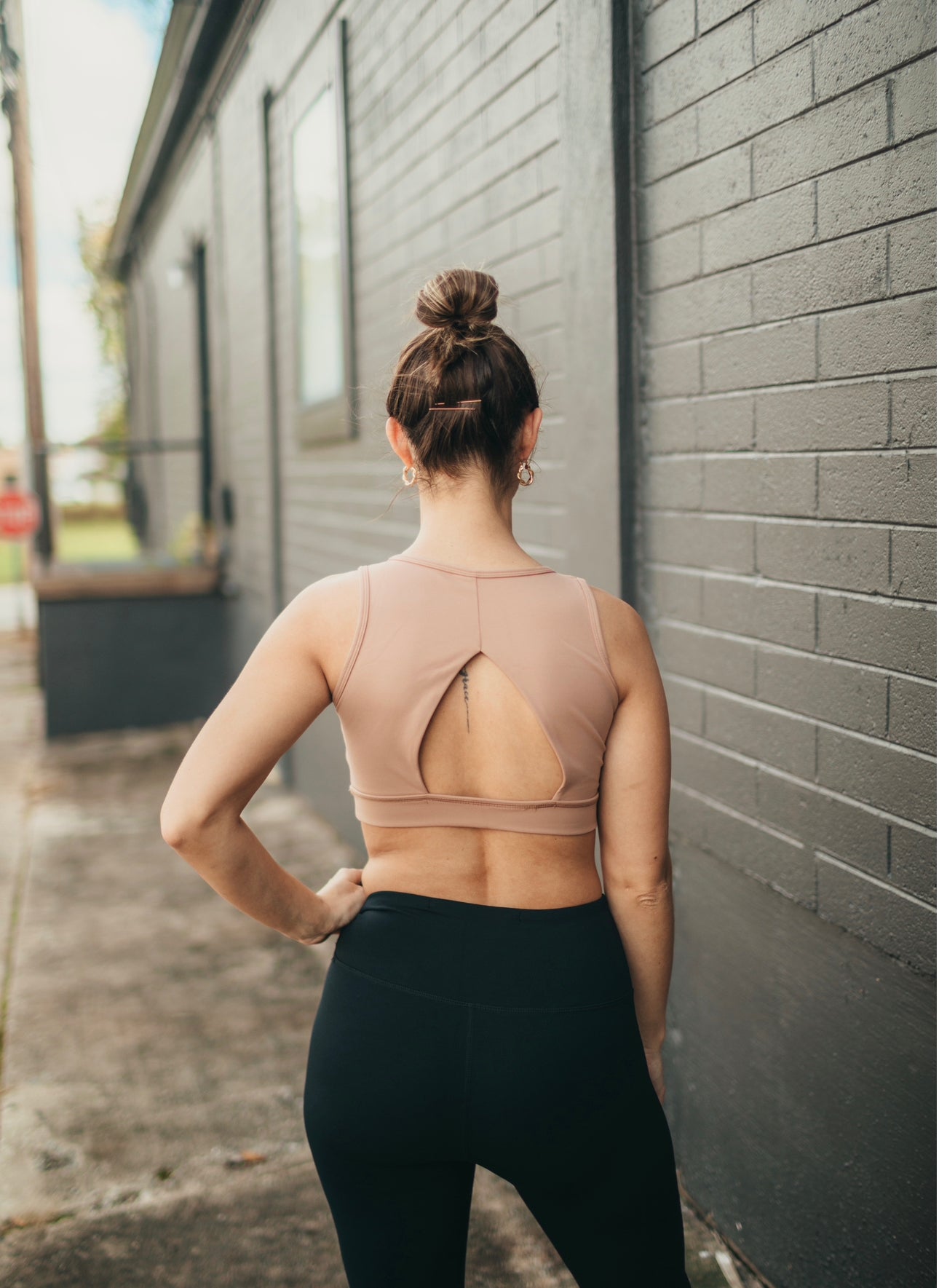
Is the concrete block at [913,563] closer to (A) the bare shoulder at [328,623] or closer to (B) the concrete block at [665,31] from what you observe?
(A) the bare shoulder at [328,623]

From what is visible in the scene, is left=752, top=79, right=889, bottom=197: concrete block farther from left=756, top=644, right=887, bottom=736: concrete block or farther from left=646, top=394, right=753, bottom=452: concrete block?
left=756, top=644, right=887, bottom=736: concrete block

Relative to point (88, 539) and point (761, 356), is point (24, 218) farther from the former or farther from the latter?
point (88, 539)

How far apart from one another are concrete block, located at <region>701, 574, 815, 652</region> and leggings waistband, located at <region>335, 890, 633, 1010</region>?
1.08 meters

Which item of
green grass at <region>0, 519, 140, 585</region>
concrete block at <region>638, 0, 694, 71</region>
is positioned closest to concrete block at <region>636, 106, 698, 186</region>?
concrete block at <region>638, 0, 694, 71</region>

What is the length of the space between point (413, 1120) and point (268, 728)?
54 centimetres

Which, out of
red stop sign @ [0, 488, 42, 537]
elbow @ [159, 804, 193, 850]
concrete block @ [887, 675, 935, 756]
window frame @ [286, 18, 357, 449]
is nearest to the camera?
elbow @ [159, 804, 193, 850]

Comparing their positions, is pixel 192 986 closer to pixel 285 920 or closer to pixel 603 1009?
pixel 285 920

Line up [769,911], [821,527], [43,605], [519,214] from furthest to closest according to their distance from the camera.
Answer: [43,605] < [519,214] < [769,911] < [821,527]

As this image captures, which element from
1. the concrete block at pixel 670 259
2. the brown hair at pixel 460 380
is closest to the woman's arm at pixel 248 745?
the brown hair at pixel 460 380

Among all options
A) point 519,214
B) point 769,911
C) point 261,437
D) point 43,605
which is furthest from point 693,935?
point 43,605

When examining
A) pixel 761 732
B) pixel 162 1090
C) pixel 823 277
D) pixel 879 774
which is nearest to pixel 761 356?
pixel 823 277

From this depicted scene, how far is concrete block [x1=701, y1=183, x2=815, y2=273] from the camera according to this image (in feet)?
7.59

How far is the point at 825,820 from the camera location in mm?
2363

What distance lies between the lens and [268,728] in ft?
4.95
